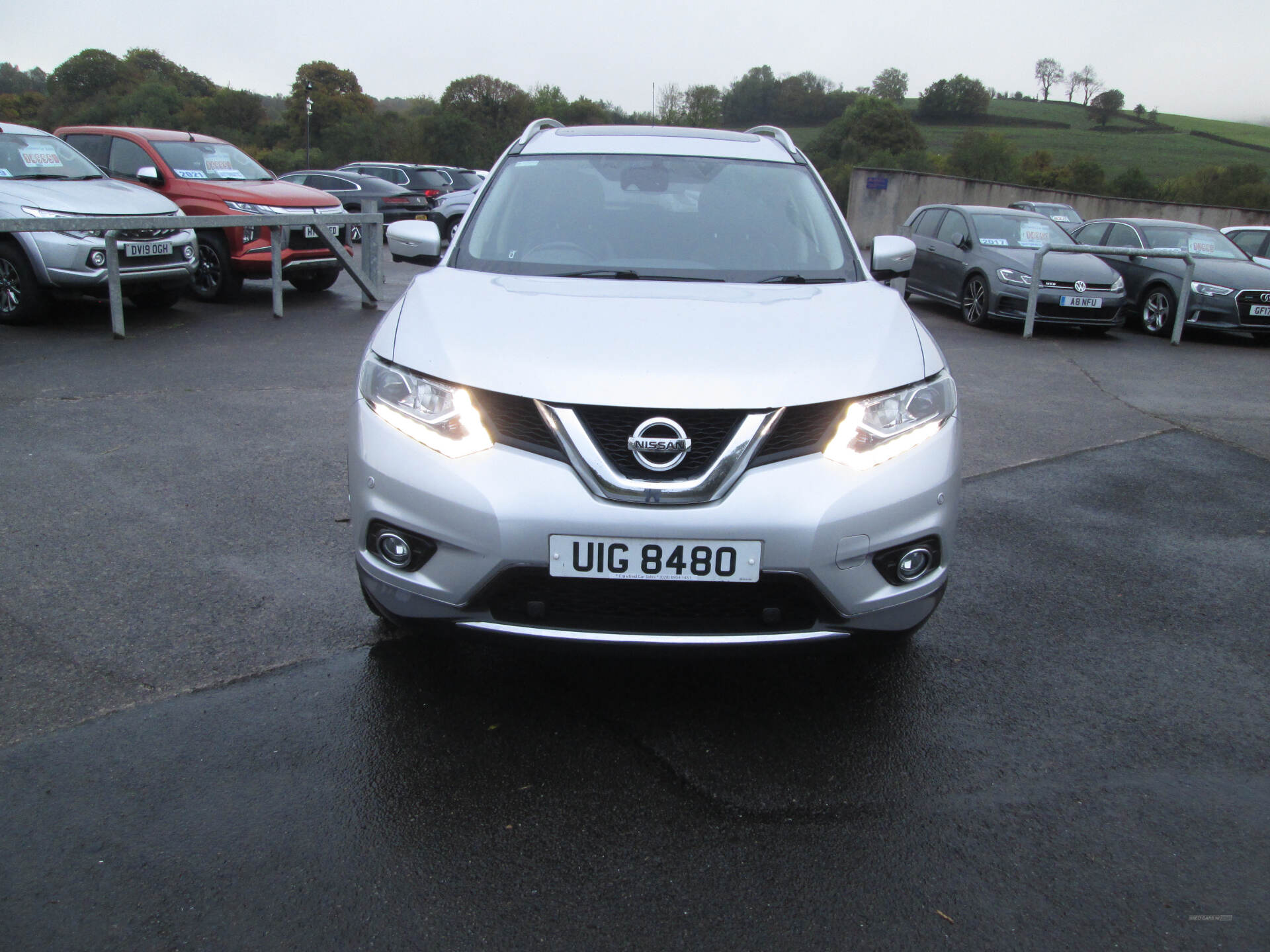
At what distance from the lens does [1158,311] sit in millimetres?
12867

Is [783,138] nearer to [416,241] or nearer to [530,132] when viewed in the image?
[530,132]

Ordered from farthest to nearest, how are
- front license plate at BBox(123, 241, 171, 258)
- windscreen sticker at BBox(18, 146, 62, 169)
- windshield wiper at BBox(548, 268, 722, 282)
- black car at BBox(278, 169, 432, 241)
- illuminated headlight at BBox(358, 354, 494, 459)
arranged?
1. black car at BBox(278, 169, 432, 241)
2. windscreen sticker at BBox(18, 146, 62, 169)
3. front license plate at BBox(123, 241, 171, 258)
4. windshield wiper at BBox(548, 268, 722, 282)
5. illuminated headlight at BBox(358, 354, 494, 459)

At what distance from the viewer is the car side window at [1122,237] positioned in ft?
44.4

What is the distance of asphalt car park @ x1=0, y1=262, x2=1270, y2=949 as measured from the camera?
220 centimetres

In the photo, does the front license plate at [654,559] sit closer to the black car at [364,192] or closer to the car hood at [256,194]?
the car hood at [256,194]

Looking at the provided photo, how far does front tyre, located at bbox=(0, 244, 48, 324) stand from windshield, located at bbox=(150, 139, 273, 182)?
2.49 meters

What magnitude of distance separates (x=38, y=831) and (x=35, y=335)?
7873mm

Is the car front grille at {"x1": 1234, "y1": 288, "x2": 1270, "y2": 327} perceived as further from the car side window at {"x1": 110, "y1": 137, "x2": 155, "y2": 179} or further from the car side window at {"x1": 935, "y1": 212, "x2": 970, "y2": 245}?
the car side window at {"x1": 110, "y1": 137, "x2": 155, "y2": 179}

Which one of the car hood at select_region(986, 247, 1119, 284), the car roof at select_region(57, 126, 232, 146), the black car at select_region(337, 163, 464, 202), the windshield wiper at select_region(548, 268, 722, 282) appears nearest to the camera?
the windshield wiper at select_region(548, 268, 722, 282)

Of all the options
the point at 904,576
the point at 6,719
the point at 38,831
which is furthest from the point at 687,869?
the point at 6,719

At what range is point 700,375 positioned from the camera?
103 inches

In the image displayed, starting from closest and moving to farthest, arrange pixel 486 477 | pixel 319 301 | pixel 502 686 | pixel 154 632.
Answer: pixel 486 477, pixel 502 686, pixel 154 632, pixel 319 301

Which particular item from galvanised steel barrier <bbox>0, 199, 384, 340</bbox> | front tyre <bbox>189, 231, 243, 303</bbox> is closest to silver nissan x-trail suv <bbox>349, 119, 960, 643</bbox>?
galvanised steel barrier <bbox>0, 199, 384, 340</bbox>

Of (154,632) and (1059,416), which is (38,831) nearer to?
(154,632)
